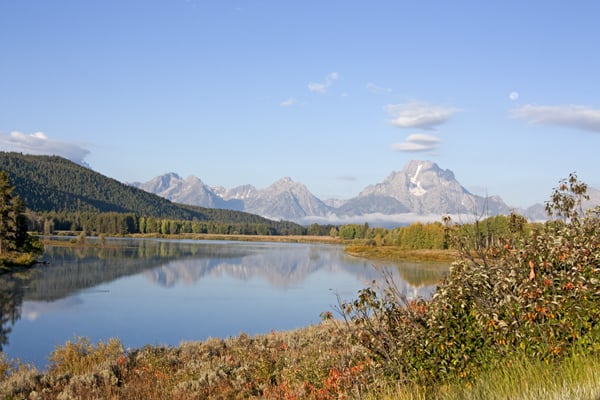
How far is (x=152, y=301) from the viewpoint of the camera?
38.6m

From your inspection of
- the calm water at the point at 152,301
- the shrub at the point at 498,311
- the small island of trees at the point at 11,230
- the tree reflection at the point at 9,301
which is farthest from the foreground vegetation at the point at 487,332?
the small island of trees at the point at 11,230

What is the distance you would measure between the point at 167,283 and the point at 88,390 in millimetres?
38907

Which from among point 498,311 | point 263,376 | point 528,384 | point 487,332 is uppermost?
point 498,311

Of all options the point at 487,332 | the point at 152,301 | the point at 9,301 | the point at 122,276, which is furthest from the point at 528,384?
the point at 122,276

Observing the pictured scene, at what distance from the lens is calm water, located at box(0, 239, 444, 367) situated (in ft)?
87.4

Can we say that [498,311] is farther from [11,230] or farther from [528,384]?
[11,230]

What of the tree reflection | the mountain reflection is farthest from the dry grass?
the tree reflection

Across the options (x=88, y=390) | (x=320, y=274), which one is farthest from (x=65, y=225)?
(x=88, y=390)

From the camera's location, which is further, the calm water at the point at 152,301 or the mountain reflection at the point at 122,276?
the mountain reflection at the point at 122,276

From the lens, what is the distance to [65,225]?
190m

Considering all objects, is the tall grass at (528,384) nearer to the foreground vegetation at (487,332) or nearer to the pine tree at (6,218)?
the foreground vegetation at (487,332)

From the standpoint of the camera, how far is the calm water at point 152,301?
26.6 m

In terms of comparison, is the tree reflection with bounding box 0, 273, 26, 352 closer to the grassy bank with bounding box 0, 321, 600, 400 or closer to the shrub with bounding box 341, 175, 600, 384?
the grassy bank with bounding box 0, 321, 600, 400

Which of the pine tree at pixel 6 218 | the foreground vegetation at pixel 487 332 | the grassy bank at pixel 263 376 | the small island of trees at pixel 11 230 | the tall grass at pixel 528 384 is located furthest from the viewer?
the pine tree at pixel 6 218
